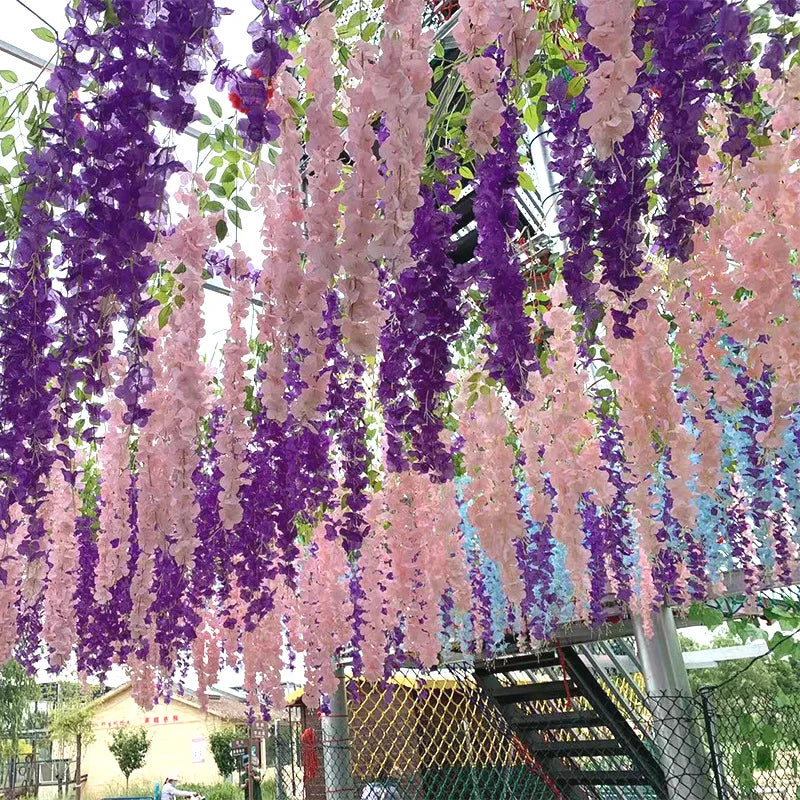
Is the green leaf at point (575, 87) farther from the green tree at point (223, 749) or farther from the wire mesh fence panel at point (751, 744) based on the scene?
the green tree at point (223, 749)

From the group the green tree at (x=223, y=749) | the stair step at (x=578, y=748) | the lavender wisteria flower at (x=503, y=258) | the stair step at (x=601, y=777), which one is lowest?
the green tree at (x=223, y=749)

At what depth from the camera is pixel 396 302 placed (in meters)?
1.69

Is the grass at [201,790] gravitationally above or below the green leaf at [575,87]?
below

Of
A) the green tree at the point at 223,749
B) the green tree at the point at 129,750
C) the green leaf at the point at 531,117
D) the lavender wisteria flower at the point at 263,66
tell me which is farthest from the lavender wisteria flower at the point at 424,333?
the green tree at the point at 129,750

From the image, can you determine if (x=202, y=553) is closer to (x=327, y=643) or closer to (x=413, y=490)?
(x=413, y=490)

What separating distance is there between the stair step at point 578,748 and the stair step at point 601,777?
12 centimetres

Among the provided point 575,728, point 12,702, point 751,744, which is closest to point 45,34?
point 751,744

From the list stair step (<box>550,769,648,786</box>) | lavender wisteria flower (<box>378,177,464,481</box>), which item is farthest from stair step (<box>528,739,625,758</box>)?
lavender wisteria flower (<box>378,177,464,481</box>)

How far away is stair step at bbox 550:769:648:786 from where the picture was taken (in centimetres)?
498

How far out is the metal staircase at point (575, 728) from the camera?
16.6 ft

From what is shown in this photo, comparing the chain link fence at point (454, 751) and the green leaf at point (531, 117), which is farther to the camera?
the chain link fence at point (454, 751)

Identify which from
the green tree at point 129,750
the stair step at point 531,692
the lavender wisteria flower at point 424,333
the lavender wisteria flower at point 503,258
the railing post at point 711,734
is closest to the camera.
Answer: the lavender wisteria flower at point 503,258

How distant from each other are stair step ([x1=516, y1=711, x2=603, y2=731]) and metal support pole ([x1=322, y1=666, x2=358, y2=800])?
1.58m

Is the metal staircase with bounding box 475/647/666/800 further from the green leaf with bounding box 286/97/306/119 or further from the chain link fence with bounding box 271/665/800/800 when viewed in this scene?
the green leaf with bounding box 286/97/306/119
